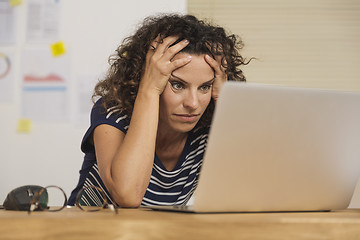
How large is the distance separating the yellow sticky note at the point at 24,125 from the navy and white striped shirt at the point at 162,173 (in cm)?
141

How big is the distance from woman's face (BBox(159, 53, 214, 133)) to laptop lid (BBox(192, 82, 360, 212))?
53 centimetres

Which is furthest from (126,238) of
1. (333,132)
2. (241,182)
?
(333,132)

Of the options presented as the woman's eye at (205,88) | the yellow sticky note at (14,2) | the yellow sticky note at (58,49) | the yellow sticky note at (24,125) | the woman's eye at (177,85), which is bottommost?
the yellow sticky note at (24,125)

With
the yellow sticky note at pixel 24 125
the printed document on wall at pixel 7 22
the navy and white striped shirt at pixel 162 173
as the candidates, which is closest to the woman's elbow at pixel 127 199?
the navy and white striped shirt at pixel 162 173

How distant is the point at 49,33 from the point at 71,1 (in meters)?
0.23

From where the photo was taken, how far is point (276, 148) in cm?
71

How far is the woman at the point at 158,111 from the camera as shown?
1.15 m

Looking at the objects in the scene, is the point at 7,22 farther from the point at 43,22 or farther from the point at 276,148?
the point at 276,148

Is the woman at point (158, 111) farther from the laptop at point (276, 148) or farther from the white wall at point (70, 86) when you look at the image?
the white wall at point (70, 86)

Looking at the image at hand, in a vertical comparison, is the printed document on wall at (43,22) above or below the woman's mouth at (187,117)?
above

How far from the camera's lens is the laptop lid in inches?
26.0

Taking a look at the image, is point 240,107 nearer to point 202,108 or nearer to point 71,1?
point 202,108

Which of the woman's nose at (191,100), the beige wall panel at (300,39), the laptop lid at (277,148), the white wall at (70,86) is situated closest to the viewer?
the laptop lid at (277,148)

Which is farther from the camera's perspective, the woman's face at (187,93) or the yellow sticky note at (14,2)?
the yellow sticky note at (14,2)
